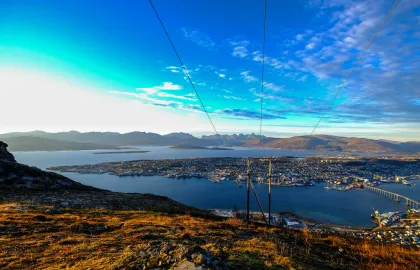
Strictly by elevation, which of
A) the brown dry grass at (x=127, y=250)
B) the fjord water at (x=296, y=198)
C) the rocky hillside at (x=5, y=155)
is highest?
the rocky hillside at (x=5, y=155)

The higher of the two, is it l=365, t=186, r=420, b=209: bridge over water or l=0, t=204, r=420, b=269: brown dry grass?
l=0, t=204, r=420, b=269: brown dry grass

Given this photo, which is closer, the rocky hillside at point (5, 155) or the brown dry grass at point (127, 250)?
the brown dry grass at point (127, 250)

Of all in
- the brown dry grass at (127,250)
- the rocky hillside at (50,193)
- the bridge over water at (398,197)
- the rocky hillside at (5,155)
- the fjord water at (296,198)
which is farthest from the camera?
the bridge over water at (398,197)

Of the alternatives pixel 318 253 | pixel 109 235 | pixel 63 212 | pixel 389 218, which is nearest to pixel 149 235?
pixel 109 235

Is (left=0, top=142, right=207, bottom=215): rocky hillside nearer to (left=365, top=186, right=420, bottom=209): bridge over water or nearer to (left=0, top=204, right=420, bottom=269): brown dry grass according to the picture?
(left=0, top=204, right=420, bottom=269): brown dry grass

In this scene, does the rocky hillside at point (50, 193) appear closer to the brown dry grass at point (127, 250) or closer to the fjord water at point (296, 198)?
the brown dry grass at point (127, 250)

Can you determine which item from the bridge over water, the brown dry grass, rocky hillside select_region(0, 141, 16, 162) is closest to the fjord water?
the bridge over water

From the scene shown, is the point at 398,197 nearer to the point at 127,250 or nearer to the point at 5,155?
the point at 127,250

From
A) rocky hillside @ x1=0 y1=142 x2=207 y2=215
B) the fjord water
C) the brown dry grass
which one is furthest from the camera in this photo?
the fjord water

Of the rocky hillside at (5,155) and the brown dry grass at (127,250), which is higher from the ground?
the rocky hillside at (5,155)

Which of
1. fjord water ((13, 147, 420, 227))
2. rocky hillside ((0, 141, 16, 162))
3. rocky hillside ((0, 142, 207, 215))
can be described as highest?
rocky hillside ((0, 141, 16, 162))

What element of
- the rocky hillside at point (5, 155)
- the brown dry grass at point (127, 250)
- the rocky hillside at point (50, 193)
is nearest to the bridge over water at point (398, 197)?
the brown dry grass at point (127, 250)
